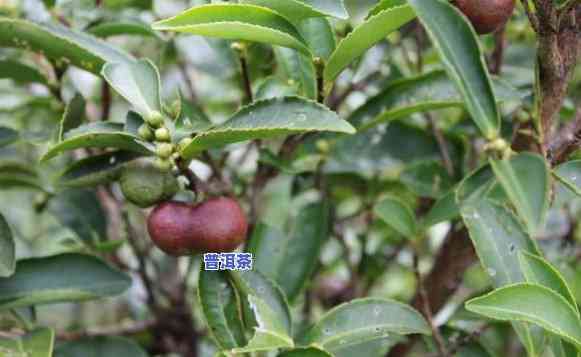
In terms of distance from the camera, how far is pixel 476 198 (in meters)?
0.95

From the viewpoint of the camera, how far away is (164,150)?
35.8 inches

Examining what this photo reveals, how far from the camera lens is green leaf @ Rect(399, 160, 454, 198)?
1320 mm

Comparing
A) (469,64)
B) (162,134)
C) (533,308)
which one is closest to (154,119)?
(162,134)

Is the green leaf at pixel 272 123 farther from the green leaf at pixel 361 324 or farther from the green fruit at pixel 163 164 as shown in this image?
the green leaf at pixel 361 324

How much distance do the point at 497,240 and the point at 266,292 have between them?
0.31 m

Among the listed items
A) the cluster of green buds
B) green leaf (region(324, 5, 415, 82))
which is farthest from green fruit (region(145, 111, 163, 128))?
green leaf (region(324, 5, 415, 82))

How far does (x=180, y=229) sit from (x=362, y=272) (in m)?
0.68

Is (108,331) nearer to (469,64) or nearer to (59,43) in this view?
(59,43)

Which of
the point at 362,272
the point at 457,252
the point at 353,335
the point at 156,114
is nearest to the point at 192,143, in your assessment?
the point at 156,114

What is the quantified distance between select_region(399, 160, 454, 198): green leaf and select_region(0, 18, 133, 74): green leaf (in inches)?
20.7

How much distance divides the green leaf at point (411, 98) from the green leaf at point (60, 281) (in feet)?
1.40

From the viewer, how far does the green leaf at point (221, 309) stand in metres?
1.00

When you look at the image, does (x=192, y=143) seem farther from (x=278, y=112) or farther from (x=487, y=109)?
(x=487, y=109)

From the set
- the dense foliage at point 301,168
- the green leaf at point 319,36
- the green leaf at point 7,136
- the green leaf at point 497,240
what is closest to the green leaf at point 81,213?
the dense foliage at point 301,168
